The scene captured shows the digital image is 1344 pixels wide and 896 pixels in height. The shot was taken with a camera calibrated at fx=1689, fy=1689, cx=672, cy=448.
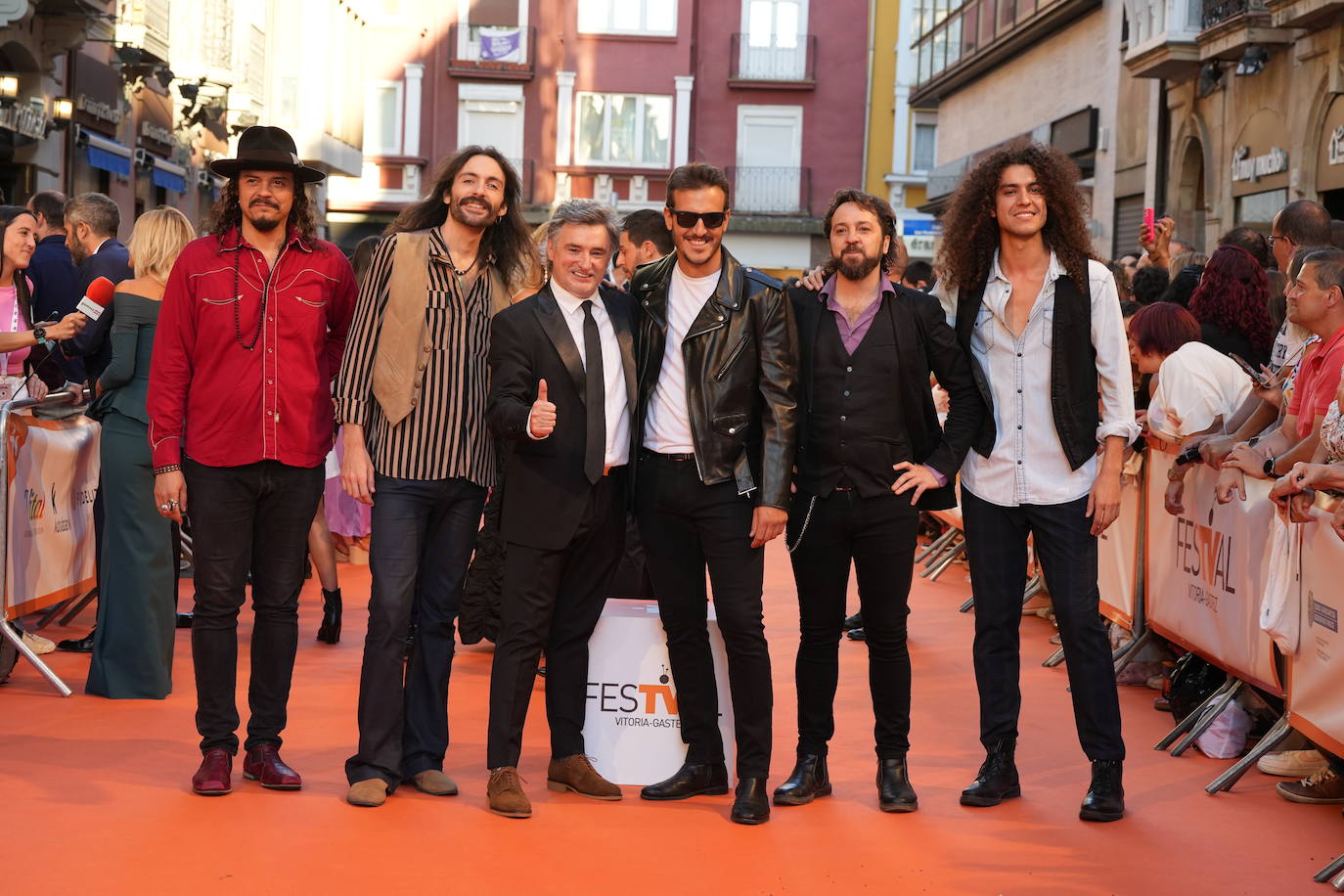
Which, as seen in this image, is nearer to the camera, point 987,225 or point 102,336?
point 987,225

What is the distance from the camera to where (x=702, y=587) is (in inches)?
227

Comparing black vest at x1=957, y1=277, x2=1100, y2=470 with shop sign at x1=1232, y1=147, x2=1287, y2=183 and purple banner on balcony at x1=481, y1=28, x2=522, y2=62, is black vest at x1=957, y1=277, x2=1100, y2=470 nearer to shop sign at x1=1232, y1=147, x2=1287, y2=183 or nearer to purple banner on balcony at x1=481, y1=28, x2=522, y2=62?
shop sign at x1=1232, y1=147, x2=1287, y2=183

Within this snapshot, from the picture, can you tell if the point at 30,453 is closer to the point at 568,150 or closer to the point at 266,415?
the point at 266,415

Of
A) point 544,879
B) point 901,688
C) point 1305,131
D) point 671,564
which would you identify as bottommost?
point 544,879

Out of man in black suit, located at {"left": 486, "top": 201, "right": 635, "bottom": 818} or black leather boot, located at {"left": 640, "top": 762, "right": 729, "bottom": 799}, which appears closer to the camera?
man in black suit, located at {"left": 486, "top": 201, "right": 635, "bottom": 818}

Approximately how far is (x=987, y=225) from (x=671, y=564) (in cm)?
165

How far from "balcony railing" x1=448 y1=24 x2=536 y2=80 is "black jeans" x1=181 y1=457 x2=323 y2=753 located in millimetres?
35056

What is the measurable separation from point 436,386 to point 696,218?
3.35ft

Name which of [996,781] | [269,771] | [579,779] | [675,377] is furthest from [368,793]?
[996,781]

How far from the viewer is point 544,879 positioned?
486 cm

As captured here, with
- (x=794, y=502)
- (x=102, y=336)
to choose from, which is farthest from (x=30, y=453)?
(x=794, y=502)

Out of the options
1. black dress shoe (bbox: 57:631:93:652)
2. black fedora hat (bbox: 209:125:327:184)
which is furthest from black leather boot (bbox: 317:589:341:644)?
black fedora hat (bbox: 209:125:327:184)

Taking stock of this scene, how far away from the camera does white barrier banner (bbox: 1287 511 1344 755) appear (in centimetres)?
559

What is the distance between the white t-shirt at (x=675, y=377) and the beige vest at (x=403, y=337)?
77cm
